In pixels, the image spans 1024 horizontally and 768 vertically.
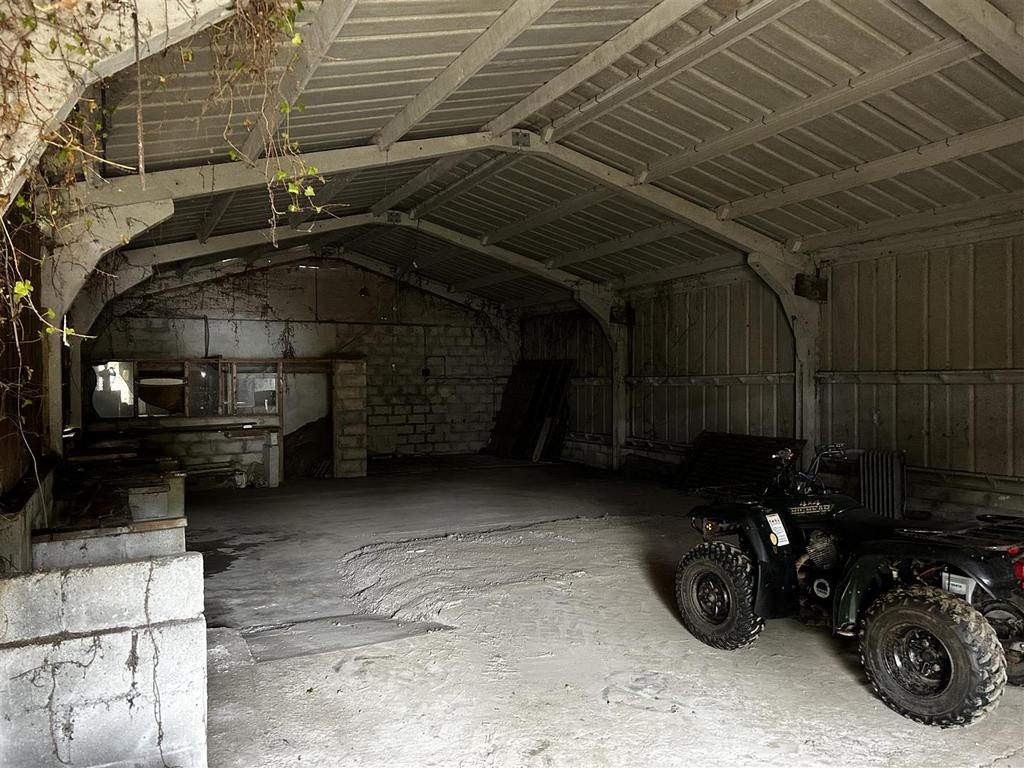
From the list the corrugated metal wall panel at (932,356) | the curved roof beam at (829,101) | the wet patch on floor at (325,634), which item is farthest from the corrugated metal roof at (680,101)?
the wet patch on floor at (325,634)

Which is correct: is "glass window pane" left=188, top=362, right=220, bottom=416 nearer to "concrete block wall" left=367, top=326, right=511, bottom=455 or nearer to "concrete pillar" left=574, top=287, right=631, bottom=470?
"concrete block wall" left=367, top=326, right=511, bottom=455

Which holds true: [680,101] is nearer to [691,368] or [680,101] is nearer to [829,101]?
[829,101]

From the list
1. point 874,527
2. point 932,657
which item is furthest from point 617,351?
point 932,657

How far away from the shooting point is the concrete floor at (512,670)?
292 cm

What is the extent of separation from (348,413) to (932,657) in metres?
9.21

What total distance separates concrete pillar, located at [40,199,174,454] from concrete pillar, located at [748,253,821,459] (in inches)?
246

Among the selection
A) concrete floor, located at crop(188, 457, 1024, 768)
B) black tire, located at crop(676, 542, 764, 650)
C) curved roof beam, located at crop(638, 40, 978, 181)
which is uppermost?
curved roof beam, located at crop(638, 40, 978, 181)

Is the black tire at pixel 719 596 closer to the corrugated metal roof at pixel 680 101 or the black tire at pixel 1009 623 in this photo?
the black tire at pixel 1009 623

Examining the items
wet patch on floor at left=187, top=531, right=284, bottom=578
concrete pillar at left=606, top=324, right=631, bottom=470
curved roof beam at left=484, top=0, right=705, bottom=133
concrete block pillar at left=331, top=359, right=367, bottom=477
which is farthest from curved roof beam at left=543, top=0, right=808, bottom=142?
concrete block pillar at left=331, top=359, right=367, bottom=477

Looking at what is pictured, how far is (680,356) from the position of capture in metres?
10.4

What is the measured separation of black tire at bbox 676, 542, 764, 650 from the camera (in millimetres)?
3738

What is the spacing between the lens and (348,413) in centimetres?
1109

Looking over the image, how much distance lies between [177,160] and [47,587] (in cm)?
432

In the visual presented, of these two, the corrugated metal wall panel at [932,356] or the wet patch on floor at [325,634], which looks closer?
the wet patch on floor at [325,634]
